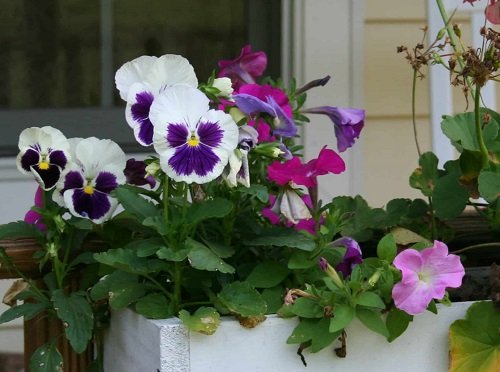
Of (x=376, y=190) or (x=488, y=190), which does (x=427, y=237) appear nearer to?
(x=488, y=190)

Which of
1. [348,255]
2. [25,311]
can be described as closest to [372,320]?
[348,255]

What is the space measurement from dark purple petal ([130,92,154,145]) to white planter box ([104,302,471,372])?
21cm

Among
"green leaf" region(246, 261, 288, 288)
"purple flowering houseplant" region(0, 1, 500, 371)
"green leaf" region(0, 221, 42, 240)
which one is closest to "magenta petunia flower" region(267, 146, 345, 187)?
"purple flowering houseplant" region(0, 1, 500, 371)

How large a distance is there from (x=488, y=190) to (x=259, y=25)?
1731 millimetres

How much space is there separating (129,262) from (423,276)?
35 centimetres

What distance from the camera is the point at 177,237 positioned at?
43.6 inches

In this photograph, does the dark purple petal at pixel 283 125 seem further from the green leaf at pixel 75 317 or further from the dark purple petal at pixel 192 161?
the green leaf at pixel 75 317

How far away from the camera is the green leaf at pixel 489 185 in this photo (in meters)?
1.19

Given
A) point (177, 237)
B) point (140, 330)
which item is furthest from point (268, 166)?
point (140, 330)

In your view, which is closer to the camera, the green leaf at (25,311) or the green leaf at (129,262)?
the green leaf at (129,262)

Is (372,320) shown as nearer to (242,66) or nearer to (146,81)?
(146,81)

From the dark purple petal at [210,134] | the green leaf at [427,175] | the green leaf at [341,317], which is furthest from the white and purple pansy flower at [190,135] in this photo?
the green leaf at [427,175]

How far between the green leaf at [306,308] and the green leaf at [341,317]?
24 mm

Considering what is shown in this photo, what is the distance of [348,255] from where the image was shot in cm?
120
